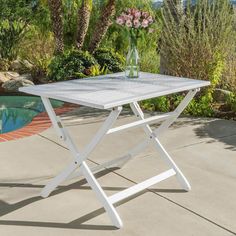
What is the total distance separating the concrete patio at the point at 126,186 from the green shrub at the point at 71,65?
3647 mm

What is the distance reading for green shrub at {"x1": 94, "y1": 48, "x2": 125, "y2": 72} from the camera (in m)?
10.0

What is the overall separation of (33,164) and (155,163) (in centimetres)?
140

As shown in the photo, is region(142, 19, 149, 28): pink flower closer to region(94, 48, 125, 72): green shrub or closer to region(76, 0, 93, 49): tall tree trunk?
region(94, 48, 125, 72): green shrub

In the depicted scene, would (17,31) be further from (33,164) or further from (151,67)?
(33,164)

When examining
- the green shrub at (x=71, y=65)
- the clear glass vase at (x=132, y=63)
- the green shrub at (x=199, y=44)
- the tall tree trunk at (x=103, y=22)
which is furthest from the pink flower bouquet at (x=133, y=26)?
the tall tree trunk at (x=103, y=22)

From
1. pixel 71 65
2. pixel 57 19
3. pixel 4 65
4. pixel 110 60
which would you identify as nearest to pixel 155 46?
pixel 110 60

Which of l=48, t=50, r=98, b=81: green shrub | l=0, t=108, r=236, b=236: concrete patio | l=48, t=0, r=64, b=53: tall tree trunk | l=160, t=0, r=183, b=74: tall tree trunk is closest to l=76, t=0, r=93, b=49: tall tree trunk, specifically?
l=48, t=0, r=64, b=53: tall tree trunk

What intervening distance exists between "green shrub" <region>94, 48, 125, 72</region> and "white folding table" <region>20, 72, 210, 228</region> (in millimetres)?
5431

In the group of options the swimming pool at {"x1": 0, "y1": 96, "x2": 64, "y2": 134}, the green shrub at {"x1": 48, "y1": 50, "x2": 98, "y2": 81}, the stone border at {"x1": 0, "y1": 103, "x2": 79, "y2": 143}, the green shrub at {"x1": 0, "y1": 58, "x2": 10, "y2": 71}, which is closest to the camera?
the stone border at {"x1": 0, "y1": 103, "x2": 79, "y2": 143}

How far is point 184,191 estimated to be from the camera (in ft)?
14.0

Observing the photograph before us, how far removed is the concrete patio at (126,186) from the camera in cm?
358

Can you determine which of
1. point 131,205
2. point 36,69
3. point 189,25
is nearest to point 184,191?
point 131,205

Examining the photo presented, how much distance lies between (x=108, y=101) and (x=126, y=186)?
1.29m

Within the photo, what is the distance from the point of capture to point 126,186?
438 centimetres
